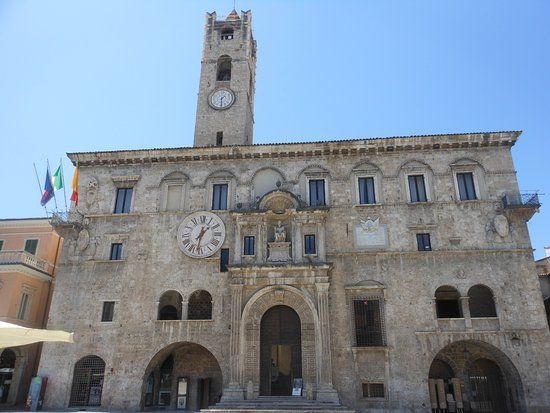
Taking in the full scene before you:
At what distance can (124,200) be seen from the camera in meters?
28.0

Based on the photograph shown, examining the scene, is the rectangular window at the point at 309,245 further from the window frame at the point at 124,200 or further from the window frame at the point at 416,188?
the window frame at the point at 124,200

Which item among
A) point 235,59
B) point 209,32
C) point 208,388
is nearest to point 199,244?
point 208,388

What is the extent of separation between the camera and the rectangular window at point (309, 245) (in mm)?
24984

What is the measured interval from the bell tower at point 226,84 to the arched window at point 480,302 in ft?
55.8

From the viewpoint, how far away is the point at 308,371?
2272 centimetres

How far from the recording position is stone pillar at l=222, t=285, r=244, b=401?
2228cm

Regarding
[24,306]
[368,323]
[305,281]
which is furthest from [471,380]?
[24,306]

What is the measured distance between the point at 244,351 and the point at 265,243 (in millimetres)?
5745

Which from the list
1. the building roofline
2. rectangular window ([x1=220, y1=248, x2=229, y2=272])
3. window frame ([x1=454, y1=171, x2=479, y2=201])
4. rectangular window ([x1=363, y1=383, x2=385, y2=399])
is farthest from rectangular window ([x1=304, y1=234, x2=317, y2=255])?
window frame ([x1=454, y1=171, x2=479, y2=201])

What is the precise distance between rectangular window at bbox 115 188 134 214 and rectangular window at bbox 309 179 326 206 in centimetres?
1088

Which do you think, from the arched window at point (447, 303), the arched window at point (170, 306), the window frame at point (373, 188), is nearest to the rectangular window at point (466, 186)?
the window frame at point (373, 188)

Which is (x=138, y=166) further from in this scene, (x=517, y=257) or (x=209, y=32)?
(x=517, y=257)

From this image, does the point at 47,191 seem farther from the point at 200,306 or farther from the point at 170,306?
the point at 200,306

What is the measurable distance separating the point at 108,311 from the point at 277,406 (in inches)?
430
